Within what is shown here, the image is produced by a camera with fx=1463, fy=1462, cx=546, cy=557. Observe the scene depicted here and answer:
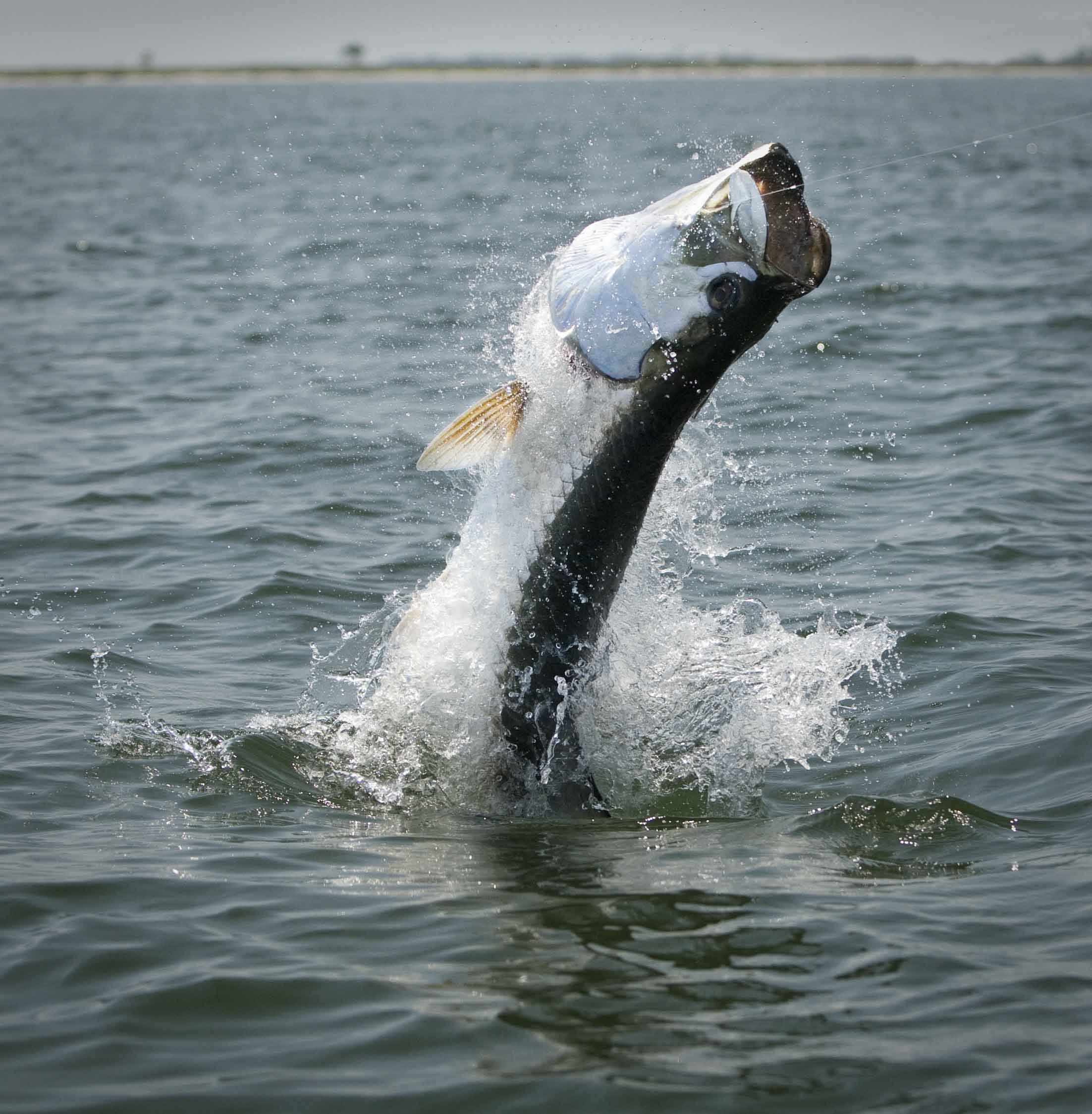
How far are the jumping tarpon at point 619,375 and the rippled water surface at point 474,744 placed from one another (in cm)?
41

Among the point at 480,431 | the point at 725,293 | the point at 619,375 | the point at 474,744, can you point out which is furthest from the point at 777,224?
the point at 474,744

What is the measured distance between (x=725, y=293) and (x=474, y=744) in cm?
259

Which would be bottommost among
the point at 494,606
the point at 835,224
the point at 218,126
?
the point at 494,606

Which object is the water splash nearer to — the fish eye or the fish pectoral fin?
the fish pectoral fin

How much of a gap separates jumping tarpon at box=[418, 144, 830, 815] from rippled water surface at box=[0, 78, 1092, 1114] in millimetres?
408

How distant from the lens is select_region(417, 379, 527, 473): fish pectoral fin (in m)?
6.16

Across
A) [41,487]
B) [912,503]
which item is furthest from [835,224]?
[41,487]

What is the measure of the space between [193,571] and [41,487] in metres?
2.57

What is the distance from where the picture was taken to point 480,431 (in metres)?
6.22

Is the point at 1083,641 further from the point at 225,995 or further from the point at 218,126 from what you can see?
the point at 218,126

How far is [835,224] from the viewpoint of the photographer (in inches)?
1014

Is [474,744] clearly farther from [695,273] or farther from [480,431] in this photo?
[695,273]

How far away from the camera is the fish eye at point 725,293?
5570 mm

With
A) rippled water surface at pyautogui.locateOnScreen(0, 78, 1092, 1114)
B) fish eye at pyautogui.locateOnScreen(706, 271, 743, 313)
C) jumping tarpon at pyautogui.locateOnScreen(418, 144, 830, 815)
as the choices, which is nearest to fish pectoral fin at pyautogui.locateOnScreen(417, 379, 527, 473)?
jumping tarpon at pyautogui.locateOnScreen(418, 144, 830, 815)
